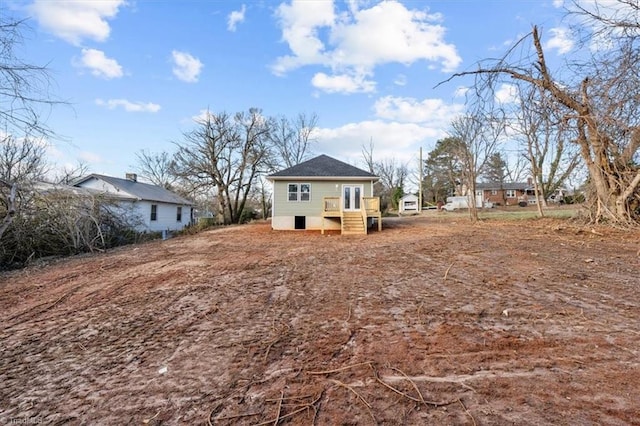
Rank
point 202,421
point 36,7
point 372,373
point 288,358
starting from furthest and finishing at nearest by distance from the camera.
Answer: point 36,7
point 288,358
point 372,373
point 202,421

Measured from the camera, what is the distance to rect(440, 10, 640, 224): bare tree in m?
7.65

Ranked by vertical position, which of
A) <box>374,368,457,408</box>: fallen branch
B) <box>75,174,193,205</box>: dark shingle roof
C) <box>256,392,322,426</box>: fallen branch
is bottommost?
<box>256,392,322,426</box>: fallen branch

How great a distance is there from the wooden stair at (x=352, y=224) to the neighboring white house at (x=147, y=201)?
10443mm

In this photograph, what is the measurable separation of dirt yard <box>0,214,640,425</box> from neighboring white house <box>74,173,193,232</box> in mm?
13103

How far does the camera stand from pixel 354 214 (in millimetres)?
14156

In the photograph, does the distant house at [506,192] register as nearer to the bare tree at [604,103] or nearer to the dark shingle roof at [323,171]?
the dark shingle roof at [323,171]

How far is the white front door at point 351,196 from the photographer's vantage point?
1574 cm

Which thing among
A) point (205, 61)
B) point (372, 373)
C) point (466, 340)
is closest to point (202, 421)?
point (372, 373)

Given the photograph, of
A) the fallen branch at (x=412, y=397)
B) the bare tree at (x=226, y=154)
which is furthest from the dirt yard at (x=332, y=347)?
the bare tree at (x=226, y=154)

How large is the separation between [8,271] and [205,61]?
9.68 meters

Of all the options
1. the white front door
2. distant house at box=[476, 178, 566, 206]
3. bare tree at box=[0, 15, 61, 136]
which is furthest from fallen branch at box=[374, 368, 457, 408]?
distant house at box=[476, 178, 566, 206]

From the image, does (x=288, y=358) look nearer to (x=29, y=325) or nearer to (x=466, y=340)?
(x=466, y=340)

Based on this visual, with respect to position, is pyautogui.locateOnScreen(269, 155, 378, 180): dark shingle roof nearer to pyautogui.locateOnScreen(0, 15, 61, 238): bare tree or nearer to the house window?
the house window

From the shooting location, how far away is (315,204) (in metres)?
15.8
